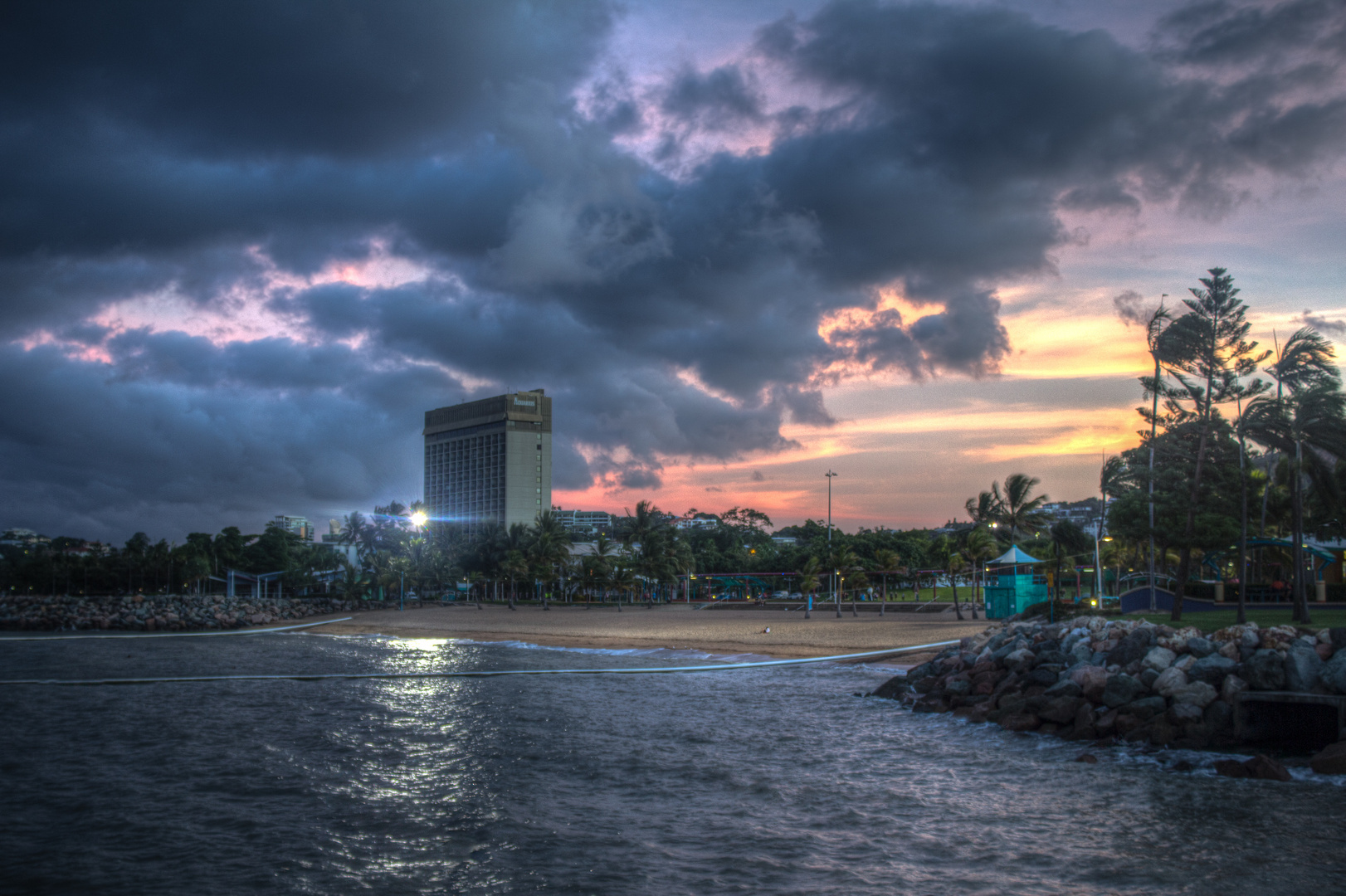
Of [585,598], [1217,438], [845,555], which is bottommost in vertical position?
[585,598]

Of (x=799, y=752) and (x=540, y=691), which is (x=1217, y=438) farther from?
(x=540, y=691)

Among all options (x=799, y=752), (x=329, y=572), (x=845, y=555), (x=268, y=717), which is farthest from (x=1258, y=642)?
(x=329, y=572)

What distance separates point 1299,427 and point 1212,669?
630 inches

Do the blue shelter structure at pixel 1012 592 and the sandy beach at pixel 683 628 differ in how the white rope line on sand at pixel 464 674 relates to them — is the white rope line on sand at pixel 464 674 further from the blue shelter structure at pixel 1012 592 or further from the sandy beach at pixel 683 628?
the blue shelter structure at pixel 1012 592

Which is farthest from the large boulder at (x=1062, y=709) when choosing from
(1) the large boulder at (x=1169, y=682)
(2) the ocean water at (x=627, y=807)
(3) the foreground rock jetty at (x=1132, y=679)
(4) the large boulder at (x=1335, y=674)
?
(4) the large boulder at (x=1335, y=674)

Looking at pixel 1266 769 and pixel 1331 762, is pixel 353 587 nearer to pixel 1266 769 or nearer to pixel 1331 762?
pixel 1266 769

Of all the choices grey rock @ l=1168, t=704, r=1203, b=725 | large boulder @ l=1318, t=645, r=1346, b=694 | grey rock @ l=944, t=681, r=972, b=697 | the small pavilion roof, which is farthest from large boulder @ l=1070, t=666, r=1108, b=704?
the small pavilion roof

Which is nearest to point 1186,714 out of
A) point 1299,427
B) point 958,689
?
point 958,689

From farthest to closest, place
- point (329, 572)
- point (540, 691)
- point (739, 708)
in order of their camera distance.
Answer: point (329, 572) → point (540, 691) → point (739, 708)

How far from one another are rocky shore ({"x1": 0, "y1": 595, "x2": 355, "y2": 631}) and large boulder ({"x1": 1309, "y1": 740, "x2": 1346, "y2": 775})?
72.4 metres

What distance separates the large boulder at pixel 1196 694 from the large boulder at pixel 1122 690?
70 centimetres

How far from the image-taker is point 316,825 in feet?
36.4

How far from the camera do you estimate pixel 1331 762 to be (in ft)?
41.4

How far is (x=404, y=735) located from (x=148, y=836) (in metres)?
6.99
